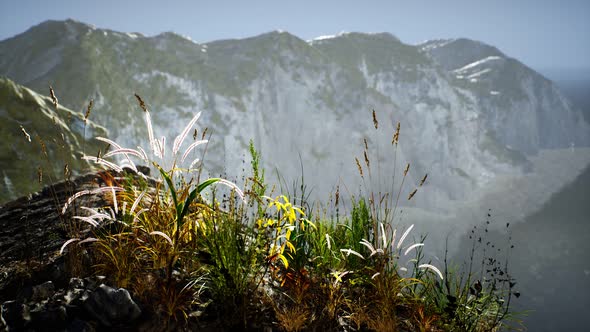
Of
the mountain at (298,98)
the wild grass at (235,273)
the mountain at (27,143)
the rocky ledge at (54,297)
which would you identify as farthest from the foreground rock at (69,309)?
the mountain at (298,98)

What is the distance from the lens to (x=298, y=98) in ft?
Result: 227

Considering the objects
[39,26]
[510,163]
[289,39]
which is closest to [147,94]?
[39,26]

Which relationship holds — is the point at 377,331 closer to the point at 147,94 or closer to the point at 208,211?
the point at 208,211

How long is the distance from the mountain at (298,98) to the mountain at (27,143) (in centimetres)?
1925

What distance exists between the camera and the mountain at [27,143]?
1279cm

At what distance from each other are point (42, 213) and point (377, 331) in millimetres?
3981

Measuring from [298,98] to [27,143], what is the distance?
5788 cm

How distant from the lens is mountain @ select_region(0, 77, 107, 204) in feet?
42.0

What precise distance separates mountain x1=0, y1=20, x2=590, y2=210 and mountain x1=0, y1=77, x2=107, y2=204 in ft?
63.2

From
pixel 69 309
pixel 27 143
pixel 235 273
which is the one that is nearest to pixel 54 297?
pixel 69 309

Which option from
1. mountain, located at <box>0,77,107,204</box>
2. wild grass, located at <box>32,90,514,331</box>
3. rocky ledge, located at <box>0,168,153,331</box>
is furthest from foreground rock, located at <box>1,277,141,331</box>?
mountain, located at <box>0,77,107,204</box>

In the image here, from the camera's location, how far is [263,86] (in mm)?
67375

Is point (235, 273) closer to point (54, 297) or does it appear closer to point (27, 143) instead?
point (54, 297)

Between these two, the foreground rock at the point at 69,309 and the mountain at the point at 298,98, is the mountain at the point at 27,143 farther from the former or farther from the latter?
the mountain at the point at 298,98
